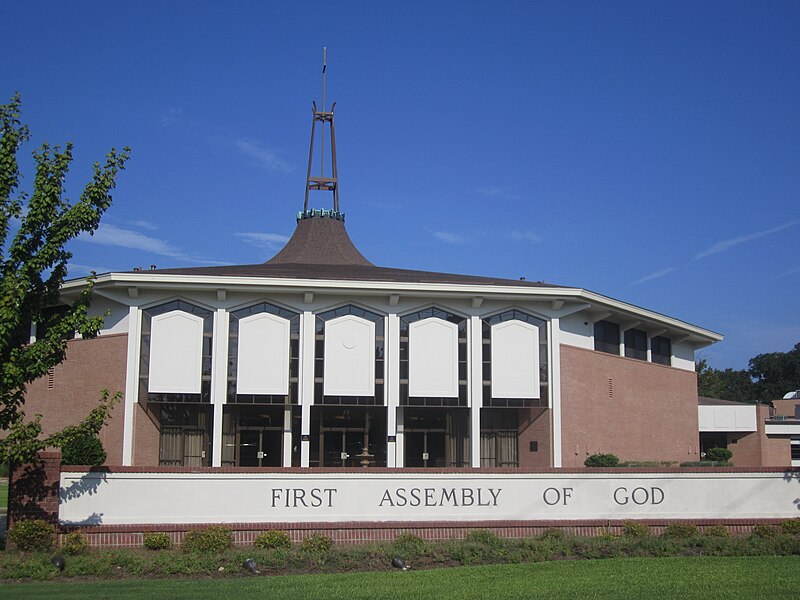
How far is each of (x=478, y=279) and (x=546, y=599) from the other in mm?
26842

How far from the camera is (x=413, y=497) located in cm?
1819

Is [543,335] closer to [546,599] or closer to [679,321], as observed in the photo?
[679,321]

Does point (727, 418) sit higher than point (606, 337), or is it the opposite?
point (606, 337)

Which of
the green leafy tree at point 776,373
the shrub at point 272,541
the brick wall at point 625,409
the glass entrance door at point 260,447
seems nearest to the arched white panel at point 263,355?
the glass entrance door at point 260,447

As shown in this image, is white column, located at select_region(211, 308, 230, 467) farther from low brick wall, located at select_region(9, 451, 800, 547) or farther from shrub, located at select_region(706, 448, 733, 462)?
shrub, located at select_region(706, 448, 733, 462)

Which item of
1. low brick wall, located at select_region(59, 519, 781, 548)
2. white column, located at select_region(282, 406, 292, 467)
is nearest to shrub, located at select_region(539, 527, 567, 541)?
low brick wall, located at select_region(59, 519, 781, 548)

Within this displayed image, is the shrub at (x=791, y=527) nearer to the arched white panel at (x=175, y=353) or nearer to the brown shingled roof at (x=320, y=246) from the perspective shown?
the arched white panel at (x=175, y=353)

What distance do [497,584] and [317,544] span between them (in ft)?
14.8

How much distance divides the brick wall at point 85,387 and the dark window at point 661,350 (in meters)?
24.1

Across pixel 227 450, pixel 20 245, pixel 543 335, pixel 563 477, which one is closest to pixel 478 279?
pixel 543 335

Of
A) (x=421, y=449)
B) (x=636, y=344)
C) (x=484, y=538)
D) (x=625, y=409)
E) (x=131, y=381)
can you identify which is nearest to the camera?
(x=484, y=538)

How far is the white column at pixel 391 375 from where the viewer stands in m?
35.0

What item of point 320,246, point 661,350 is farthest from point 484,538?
point 320,246

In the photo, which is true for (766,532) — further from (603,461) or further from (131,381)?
(131,381)
